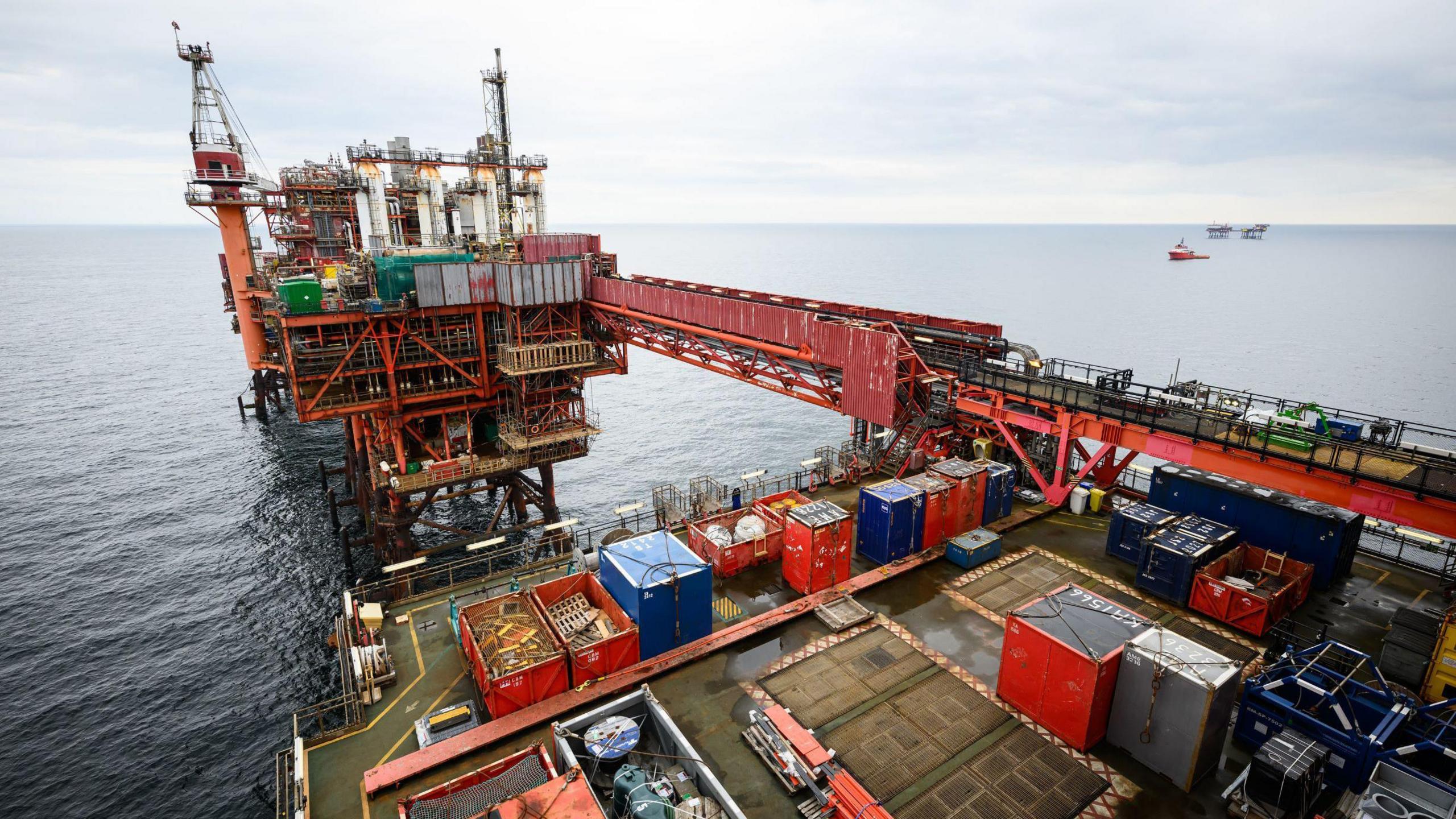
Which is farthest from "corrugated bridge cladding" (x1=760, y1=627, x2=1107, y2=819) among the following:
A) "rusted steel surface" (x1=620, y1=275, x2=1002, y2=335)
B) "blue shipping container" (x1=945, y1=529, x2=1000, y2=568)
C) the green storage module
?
the green storage module

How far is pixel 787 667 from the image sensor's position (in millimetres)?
20000

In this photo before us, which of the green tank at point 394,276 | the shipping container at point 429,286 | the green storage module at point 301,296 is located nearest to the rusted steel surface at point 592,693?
the shipping container at point 429,286

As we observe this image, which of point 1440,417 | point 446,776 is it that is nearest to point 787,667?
point 446,776

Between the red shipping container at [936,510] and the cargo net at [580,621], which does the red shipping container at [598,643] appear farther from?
the red shipping container at [936,510]

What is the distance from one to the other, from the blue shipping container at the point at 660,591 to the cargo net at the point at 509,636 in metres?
2.57

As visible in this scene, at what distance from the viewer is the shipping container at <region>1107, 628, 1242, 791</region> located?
15.3m

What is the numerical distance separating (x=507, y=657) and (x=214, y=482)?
55517 mm

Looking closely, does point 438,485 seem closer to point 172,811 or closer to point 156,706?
point 156,706

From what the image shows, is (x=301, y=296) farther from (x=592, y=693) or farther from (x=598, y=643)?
(x=592, y=693)

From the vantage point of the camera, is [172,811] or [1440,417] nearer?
[172,811]

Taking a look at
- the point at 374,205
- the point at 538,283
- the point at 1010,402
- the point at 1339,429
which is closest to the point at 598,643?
the point at 1010,402

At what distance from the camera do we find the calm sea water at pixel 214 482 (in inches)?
1153

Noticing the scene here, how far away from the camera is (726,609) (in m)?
23.1

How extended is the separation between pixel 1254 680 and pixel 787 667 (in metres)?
12.2
